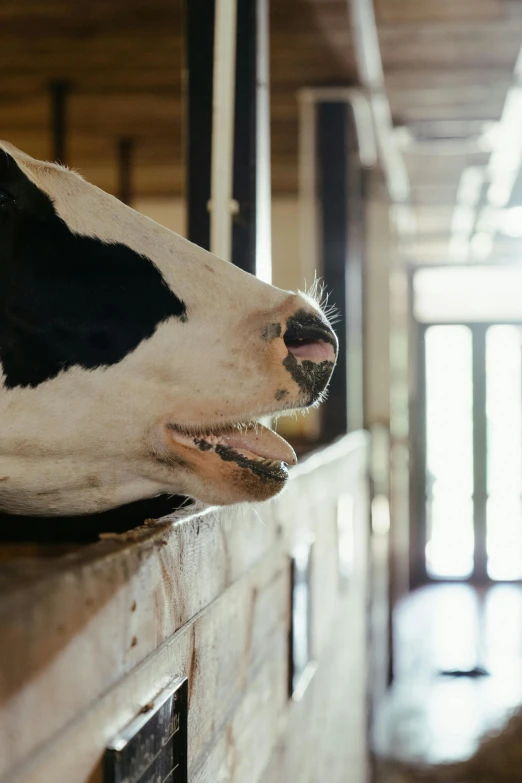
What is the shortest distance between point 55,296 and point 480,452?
23.7 feet

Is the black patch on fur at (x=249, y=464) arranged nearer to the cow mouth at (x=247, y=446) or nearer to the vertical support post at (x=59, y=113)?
the cow mouth at (x=247, y=446)

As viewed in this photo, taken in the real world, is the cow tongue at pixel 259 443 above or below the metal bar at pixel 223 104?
below

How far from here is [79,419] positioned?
921 millimetres

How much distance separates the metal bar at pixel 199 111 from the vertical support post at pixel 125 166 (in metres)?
3.45

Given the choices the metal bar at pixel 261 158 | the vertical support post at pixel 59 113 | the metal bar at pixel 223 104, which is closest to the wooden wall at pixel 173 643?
the metal bar at pixel 261 158

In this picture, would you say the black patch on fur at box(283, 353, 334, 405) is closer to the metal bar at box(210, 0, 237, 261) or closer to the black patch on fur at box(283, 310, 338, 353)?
the black patch on fur at box(283, 310, 338, 353)

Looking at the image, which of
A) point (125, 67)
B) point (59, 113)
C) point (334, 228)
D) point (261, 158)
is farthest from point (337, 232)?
point (261, 158)

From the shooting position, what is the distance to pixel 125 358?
3.01ft

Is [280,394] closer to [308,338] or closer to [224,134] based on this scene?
[308,338]

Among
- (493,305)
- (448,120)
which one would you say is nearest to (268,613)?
(448,120)

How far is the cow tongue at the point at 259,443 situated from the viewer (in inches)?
38.1

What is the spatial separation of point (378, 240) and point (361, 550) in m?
2.69

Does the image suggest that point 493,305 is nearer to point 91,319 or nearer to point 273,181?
point 273,181

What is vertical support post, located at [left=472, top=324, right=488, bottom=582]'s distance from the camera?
762 cm
